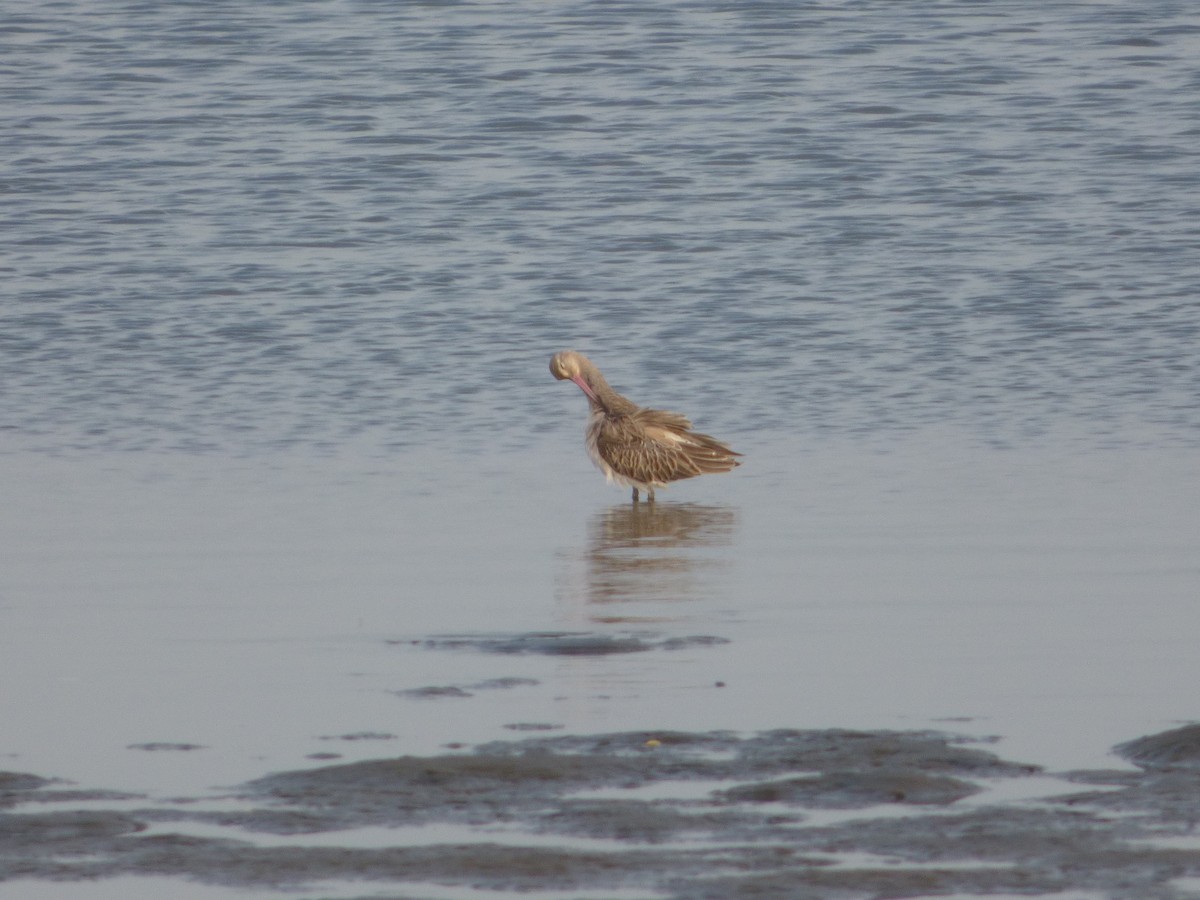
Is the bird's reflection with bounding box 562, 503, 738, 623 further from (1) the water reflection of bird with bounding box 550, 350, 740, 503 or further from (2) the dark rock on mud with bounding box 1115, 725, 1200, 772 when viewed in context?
(2) the dark rock on mud with bounding box 1115, 725, 1200, 772

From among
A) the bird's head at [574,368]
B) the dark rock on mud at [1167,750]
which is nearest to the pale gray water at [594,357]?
the dark rock on mud at [1167,750]

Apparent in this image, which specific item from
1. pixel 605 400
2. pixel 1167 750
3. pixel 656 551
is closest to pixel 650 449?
pixel 605 400

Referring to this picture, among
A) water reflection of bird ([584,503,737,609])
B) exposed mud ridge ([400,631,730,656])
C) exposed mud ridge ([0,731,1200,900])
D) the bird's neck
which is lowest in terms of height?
water reflection of bird ([584,503,737,609])

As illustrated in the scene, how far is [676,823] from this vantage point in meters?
6.25

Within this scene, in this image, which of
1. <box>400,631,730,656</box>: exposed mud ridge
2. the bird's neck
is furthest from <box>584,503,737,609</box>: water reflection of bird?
the bird's neck

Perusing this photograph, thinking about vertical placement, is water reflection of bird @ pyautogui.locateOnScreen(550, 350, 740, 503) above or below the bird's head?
below

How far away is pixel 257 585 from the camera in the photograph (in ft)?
32.6

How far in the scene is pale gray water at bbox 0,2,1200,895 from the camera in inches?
319

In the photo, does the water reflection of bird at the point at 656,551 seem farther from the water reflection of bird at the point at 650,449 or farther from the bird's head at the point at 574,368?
the bird's head at the point at 574,368

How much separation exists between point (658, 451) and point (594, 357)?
445 cm

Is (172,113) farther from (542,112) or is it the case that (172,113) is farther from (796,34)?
(796,34)

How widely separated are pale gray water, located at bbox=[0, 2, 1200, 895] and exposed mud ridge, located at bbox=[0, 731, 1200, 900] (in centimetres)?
33

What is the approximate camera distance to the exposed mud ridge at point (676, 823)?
583 cm

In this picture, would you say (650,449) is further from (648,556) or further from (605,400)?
(648,556)
